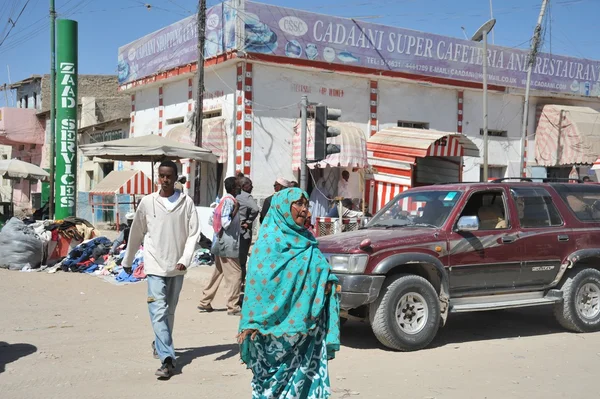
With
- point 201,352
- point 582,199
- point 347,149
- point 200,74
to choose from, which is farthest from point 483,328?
point 200,74

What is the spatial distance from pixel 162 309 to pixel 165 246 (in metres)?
0.57

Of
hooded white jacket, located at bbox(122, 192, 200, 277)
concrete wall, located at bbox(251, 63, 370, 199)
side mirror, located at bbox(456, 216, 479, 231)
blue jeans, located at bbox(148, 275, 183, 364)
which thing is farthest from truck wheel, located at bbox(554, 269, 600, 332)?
concrete wall, located at bbox(251, 63, 370, 199)

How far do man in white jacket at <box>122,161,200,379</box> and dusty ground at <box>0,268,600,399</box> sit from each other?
0.40 meters

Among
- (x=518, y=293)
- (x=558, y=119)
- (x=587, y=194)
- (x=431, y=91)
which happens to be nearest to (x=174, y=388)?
(x=518, y=293)

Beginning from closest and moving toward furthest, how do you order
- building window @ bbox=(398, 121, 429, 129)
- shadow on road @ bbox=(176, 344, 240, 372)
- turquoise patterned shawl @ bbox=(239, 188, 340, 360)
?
turquoise patterned shawl @ bbox=(239, 188, 340, 360) → shadow on road @ bbox=(176, 344, 240, 372) → building window @ bbox=(398, 121, 429, 129)

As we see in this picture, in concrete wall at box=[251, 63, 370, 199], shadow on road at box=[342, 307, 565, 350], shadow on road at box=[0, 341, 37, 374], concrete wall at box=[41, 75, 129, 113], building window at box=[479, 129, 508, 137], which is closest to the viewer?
shadow on road at box=[0, 341, 37, 374]

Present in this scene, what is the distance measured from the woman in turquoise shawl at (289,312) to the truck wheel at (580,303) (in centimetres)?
485

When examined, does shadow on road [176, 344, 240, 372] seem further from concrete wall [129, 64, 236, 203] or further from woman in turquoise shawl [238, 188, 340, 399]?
concrete wall [129, 64, 236, 203]

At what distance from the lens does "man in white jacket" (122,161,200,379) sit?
18.4 feet

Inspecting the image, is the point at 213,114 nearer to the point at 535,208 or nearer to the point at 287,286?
the point at 535,208

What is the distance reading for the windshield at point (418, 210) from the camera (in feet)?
24.0

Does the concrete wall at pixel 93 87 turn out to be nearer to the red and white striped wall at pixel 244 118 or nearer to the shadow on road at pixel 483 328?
the red and white striped wall at pixel 244 118

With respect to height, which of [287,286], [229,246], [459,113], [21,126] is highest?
[21,126]

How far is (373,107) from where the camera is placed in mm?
19203
